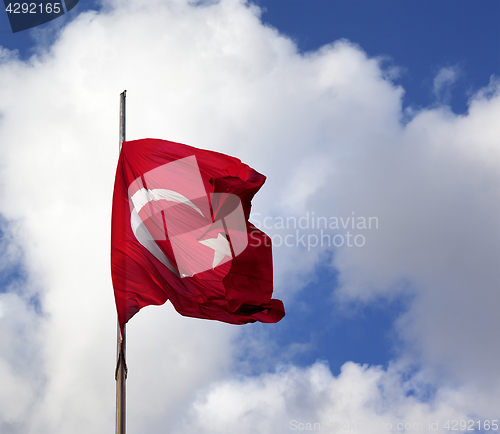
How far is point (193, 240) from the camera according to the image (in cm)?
2161

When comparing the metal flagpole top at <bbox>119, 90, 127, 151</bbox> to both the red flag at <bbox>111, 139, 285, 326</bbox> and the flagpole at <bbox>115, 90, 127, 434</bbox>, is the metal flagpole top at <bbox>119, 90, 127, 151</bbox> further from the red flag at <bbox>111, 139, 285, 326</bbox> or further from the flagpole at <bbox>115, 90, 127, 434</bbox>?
the flagpole at <bbox>115, 90, 127, 434</bbox>

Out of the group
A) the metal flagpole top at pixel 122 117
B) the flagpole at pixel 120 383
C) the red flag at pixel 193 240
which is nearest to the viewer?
the flagpole at pixel 120 383

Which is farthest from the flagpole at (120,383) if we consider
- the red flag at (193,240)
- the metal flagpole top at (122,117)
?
the metal flagpole top at (122,117)

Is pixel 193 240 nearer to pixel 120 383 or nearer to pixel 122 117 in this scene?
pixel 122 117

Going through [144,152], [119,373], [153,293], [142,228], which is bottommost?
[119,373]

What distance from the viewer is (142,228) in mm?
21562

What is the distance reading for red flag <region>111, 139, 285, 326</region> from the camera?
20859mm

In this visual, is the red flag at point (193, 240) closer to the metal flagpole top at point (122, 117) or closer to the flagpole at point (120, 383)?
the metal flagpole top at point (122, 117)

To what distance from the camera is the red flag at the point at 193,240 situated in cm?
2086

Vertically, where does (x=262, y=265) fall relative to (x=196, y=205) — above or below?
below

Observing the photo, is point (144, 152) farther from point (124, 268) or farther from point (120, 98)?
point (124, 268)

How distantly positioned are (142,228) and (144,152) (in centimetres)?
313

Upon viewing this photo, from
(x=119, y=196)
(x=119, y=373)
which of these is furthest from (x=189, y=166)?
(x=119, y=373)

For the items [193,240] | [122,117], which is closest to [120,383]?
[193,240]
